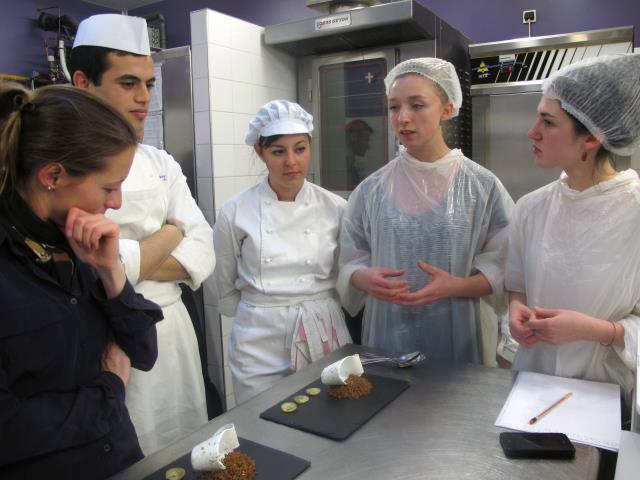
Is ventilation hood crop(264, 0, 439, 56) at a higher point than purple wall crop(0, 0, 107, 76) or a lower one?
lower

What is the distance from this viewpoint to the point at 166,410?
4.78 feet

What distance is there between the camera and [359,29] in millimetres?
2408

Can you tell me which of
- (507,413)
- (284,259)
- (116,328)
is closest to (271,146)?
(284,259)

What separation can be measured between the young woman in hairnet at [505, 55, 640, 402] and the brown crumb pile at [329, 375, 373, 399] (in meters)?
0.41

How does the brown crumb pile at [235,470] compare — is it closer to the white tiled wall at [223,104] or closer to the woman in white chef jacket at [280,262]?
the woman in white chef jacket at [280,262]

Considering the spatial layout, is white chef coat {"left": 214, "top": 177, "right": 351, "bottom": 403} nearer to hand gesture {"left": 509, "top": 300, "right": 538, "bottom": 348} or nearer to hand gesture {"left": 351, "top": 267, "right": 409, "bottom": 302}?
hand gesture {"left": 351, "top": 267, "right": 409, "bottom": 302}

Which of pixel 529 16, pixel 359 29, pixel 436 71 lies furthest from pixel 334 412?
pixel 529 16

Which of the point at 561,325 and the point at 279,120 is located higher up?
the point at 279,120

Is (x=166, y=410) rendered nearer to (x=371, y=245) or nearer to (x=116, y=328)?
(x=116, y=328)

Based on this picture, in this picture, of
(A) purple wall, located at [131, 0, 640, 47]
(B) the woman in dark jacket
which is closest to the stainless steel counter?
(B) the woman in dark jacket

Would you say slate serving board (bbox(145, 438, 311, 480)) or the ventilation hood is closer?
slate serving board (bbox(145, 438, 311, 480))

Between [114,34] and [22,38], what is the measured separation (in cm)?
306

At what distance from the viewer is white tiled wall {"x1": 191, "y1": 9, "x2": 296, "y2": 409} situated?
2.58m

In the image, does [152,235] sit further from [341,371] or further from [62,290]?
[341,371]
